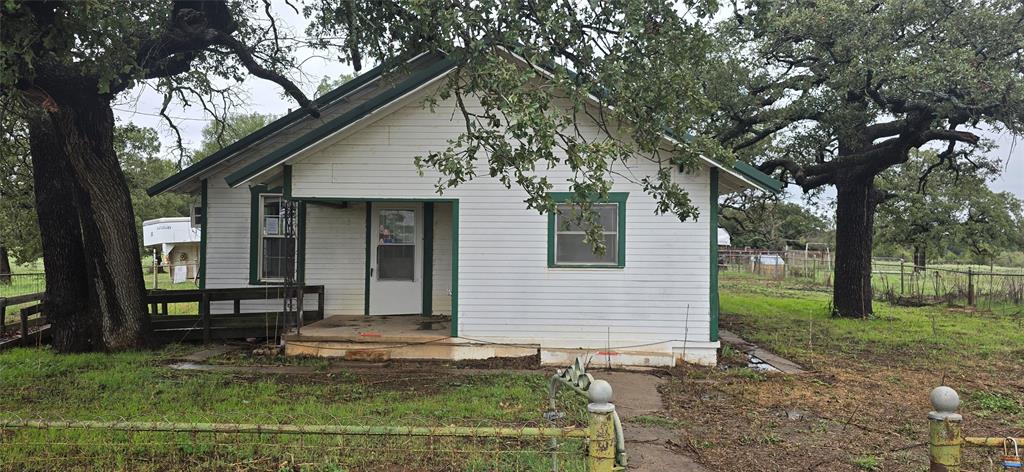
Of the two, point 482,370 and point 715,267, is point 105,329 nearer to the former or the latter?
point 482,370

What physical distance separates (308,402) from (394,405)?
0.97 metres

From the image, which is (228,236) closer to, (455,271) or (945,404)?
(455,271)

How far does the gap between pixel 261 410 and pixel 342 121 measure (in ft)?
14.3

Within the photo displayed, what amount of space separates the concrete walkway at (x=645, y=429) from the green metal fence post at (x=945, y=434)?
7.10ft

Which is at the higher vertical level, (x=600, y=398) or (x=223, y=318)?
(x=600, y=398)

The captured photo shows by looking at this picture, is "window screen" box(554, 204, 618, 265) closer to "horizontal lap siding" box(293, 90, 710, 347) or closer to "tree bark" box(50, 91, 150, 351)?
"horizontal lap siding" box(293, 90, 710, 347)

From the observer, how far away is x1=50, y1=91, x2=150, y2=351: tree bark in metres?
9.02

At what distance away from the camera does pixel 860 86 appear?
11672mm

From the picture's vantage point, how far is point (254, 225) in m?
11.3

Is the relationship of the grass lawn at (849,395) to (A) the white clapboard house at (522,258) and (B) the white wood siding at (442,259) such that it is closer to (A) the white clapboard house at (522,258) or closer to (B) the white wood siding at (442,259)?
(A) the white clapboard house at (522,258)

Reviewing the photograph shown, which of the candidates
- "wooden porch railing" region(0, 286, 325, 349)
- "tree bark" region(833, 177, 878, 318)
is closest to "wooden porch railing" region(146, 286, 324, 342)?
"wooden porch railing" region(0, 286, 325, 349)

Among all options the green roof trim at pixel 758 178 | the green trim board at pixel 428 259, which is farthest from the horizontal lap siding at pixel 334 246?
the green roof trim at pixel 758 178

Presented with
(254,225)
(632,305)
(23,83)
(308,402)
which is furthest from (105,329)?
(632,305)

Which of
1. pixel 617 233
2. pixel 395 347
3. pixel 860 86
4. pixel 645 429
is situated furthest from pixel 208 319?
pixel 860 86
